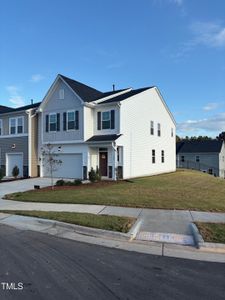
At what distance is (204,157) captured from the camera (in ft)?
174

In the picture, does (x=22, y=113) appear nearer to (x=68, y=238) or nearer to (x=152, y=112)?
(x=152, y=112)

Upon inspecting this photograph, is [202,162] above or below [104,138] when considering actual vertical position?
below

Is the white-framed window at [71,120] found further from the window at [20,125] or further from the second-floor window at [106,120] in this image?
the window at [20,125]

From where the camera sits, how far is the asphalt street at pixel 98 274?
4488mm

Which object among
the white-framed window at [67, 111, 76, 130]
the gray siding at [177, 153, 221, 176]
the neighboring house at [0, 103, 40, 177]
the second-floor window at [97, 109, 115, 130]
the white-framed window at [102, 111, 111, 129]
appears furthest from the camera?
the gray siding at [177, 153, 221, 176]

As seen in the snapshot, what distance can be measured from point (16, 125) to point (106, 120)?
10.0 metres

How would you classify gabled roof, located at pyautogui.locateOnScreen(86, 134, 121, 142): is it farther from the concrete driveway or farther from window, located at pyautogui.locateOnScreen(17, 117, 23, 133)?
window, located at pyautogui.locateOnScreen(17, 117, 23, 133)

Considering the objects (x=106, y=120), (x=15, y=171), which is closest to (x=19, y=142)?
(x=15, y=171)

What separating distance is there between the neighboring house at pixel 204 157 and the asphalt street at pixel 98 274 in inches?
1877

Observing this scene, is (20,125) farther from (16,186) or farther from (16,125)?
(16,186)

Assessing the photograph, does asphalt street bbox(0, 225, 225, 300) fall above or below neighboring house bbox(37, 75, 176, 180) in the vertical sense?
below

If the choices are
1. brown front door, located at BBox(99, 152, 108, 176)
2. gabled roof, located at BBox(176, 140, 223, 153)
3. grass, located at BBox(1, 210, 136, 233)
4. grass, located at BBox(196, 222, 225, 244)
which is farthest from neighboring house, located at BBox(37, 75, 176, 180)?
gabled roof, located at BBox(176, 140, 223, 153)

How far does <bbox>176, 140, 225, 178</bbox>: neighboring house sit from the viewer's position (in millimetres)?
51750

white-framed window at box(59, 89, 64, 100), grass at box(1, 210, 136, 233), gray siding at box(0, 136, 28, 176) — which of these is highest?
white-framed window at box(59, 89, 64, 100)
